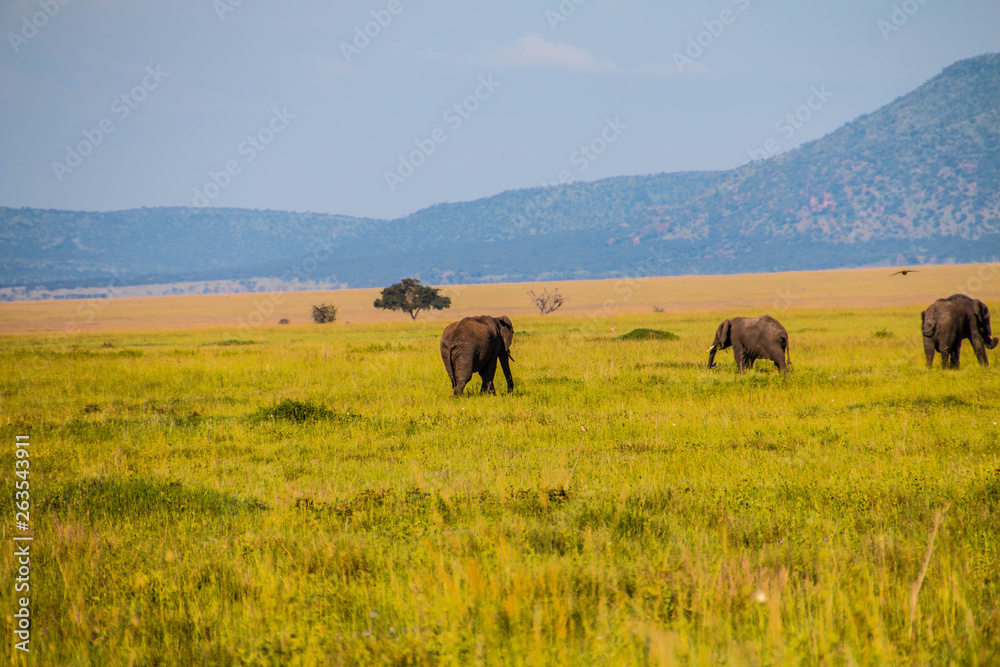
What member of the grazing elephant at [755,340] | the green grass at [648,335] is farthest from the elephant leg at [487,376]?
the green grass at [648,335]

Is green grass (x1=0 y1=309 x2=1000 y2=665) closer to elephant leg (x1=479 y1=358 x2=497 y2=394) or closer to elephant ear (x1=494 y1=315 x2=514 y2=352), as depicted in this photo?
elephant leg (x1=479 y1=358 x2=497 y2=394)

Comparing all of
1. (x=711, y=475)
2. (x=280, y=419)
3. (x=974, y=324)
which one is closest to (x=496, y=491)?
(x=711, y=475)

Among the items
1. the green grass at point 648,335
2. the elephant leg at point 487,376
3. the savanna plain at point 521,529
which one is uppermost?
the green grass at point 648,335

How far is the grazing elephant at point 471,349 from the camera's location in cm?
1480

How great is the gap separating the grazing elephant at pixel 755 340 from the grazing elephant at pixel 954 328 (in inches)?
125

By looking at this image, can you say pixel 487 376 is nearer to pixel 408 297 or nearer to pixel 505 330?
pixel 505 330

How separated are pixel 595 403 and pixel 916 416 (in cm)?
509

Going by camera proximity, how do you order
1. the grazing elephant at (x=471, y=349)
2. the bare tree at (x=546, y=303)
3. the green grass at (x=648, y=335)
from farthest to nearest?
the bare tree at (x=546, y=303) → the green grass at (x=648, y=335) → the grazing elephant at (x=471, y=349)

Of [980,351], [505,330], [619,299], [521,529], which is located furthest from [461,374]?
[619,299]

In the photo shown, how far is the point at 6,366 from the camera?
23375mm

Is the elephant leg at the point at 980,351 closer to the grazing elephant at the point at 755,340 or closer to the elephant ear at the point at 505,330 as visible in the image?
the grazing elephant at the point at 755,340

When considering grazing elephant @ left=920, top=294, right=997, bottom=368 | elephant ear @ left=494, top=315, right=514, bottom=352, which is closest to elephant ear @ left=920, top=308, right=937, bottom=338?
grazing elephant @ left=920, top=294, right=997, bottom=368

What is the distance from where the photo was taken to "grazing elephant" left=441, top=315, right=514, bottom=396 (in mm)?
14797

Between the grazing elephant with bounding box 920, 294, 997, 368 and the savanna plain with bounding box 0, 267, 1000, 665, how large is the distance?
2.95 metres
